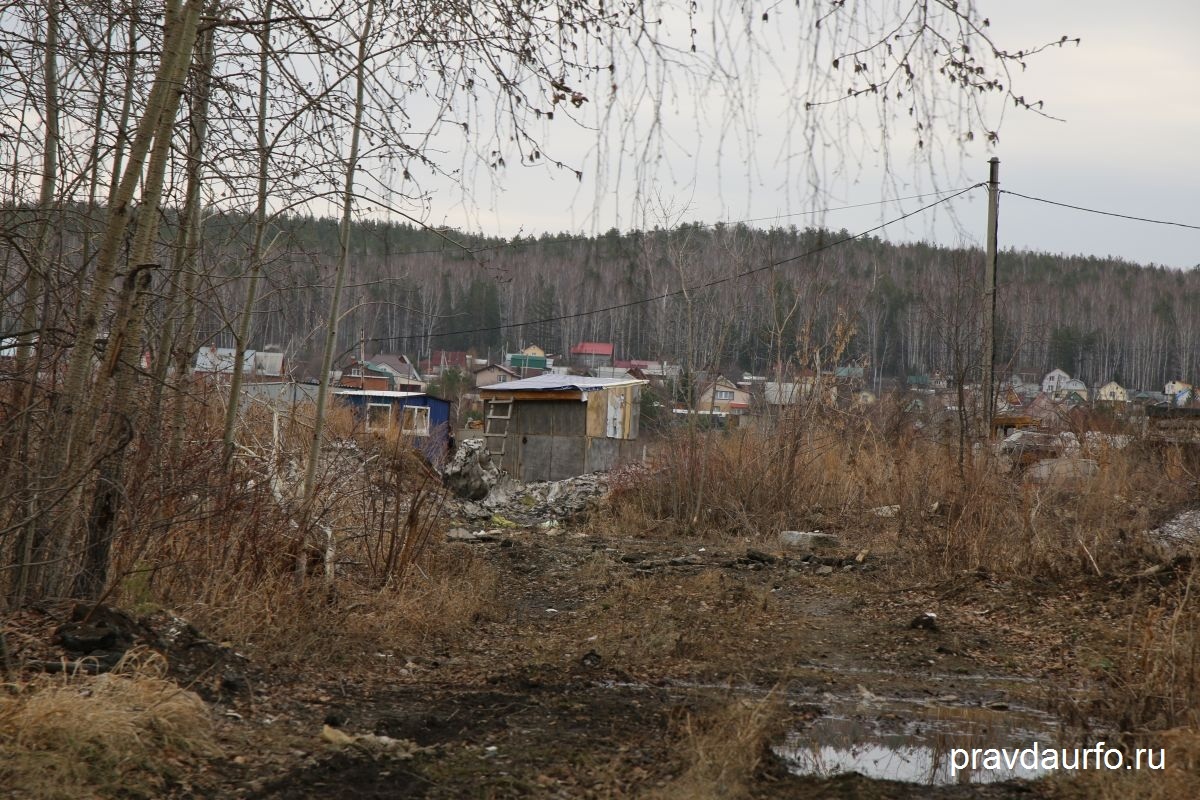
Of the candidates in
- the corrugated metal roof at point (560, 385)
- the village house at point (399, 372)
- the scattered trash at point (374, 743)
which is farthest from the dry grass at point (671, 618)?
the village house at point (399, 372)

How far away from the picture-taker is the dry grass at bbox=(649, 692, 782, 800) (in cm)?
393

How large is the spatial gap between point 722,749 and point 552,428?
24.6 meters

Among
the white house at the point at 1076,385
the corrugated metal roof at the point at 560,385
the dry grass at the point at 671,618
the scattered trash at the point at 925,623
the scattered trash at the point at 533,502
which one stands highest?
the white house at the point at 1076,385

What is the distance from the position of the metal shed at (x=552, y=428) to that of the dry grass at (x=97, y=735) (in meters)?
22.7

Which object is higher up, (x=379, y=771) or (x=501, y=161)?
(x=501, y=161)

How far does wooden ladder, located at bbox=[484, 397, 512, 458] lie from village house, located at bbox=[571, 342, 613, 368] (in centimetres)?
942

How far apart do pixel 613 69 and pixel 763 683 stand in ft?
13.4

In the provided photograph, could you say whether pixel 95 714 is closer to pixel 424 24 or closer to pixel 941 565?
pixel 424 24

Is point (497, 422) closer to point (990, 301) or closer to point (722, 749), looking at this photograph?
point (990, 301)

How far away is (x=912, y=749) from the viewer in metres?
4.89

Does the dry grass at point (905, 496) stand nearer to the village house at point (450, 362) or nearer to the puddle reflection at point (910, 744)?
the puddle reflection at point (910, 744)

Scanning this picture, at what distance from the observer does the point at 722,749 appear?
430 cm

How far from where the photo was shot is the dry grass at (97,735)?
359cm

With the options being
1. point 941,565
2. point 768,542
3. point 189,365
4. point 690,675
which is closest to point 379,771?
point 690,675
